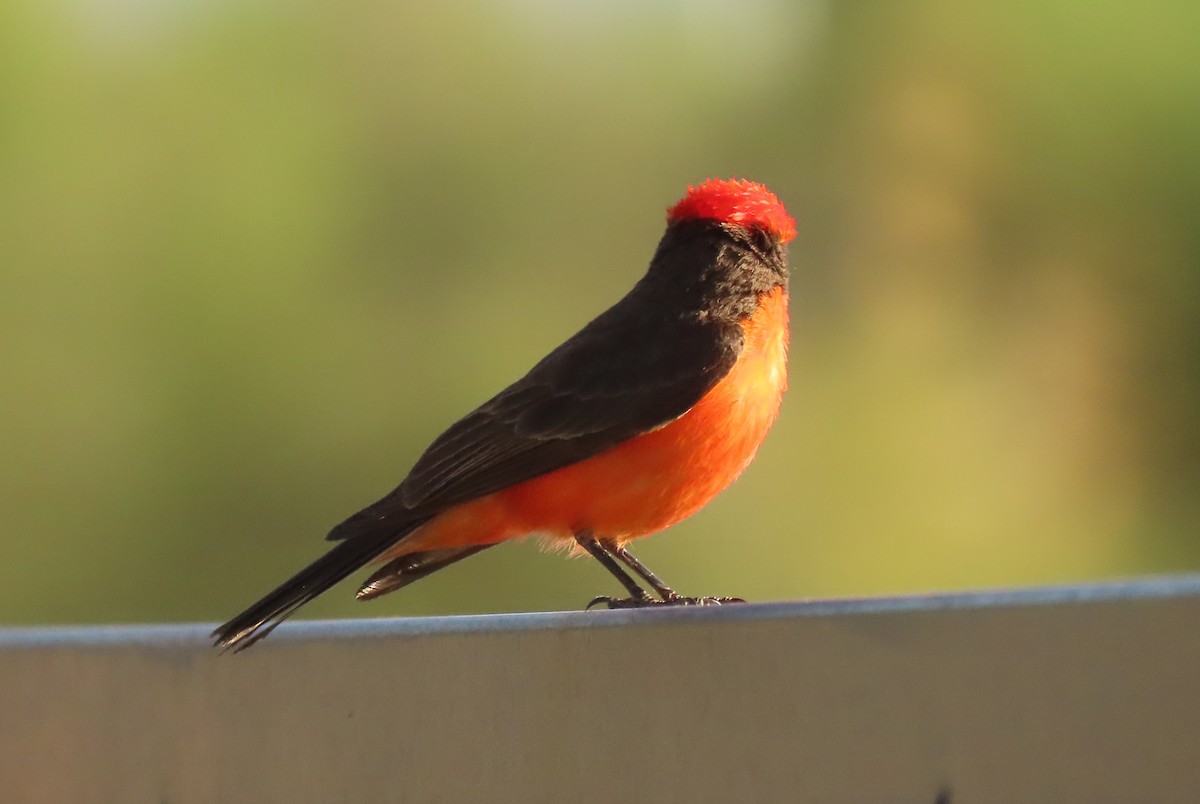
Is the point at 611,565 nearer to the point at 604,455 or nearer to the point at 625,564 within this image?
the point at 625,564

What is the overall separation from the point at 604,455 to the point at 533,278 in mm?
10053

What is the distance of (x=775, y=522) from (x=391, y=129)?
18.6ft

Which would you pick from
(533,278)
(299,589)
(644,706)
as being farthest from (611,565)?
(533,278)

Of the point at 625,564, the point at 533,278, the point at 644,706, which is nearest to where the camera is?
the point at 644,706

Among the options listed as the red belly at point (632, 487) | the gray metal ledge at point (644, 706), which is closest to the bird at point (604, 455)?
the red belly at point (632, 487)

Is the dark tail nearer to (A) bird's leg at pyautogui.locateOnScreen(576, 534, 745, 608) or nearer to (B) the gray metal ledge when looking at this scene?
(B) the gray metal ledge

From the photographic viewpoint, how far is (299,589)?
3.26 metres

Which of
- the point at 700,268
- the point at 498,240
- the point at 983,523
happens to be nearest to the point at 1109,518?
the point at 983,523

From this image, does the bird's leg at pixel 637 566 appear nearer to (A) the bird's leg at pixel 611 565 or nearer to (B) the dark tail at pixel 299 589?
(A) the bird's leg at pixel 611 565

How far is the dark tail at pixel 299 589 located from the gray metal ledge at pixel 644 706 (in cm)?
6

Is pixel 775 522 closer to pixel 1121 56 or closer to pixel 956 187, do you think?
pixel 956 187

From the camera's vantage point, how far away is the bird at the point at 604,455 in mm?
3928

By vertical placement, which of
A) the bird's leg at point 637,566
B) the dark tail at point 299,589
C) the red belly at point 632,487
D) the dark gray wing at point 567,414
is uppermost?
the dark gray wing at point 567,414

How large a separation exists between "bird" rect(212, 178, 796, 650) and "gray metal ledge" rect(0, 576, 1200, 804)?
125cm
